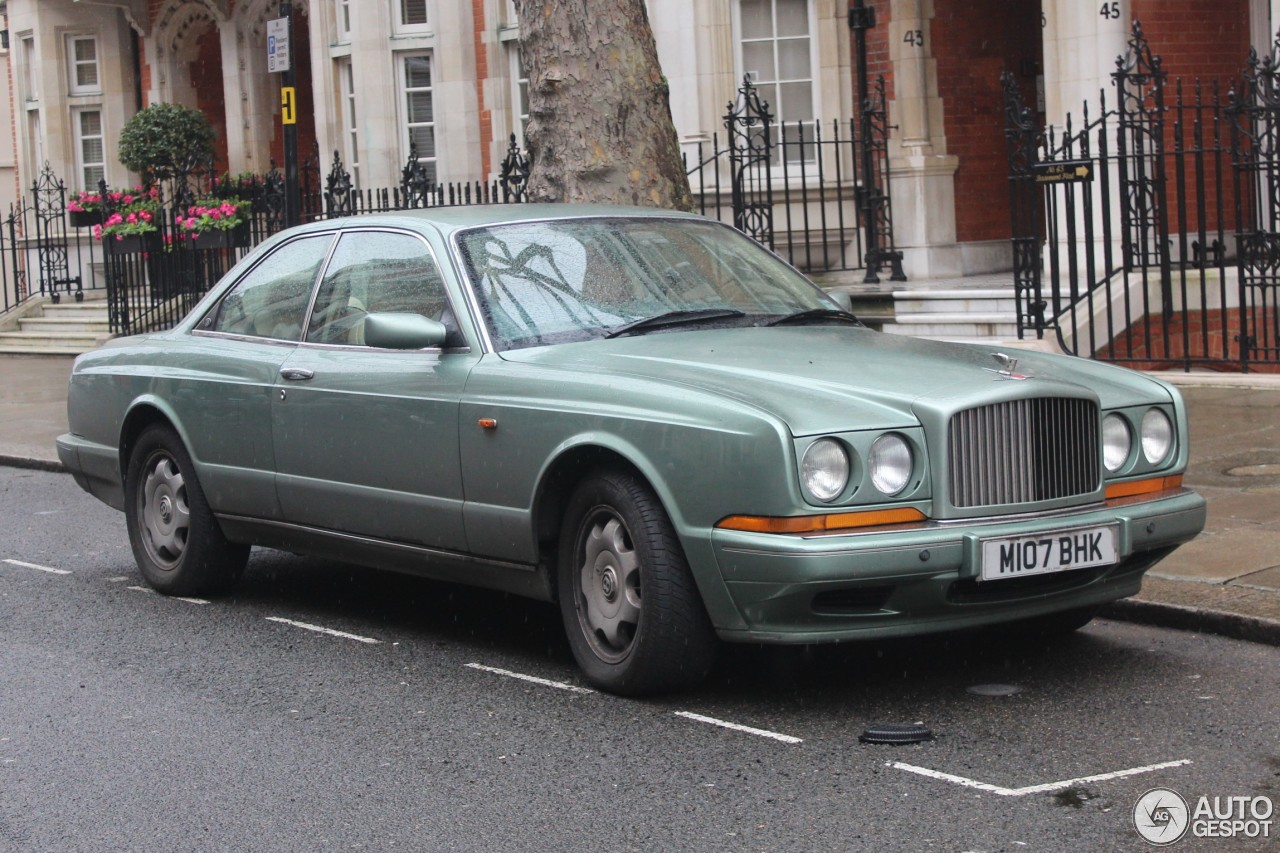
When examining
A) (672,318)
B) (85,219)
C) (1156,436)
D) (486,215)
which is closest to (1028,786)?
(1156,436)

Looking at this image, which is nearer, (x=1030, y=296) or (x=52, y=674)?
(x=52, y=674)

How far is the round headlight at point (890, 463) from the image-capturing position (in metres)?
5.26

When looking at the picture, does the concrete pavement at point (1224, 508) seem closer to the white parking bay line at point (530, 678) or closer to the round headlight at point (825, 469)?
the round headlight at point (825, 469)

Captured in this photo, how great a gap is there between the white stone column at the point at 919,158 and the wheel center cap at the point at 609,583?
41.8ft

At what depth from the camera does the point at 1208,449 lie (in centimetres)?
1005

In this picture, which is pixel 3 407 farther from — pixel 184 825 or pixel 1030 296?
pixel 184 825

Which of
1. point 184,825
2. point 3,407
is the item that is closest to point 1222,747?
point 184,825

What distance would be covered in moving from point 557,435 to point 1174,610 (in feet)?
8.03

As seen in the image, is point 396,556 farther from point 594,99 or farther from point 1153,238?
point 1153,238

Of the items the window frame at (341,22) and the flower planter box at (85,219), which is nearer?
the window frame at (341,22)

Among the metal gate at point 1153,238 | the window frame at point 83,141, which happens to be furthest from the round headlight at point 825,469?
the window frame at point 83,141

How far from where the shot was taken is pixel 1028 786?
185 inches

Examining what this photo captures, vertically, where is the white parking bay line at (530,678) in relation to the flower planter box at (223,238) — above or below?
below

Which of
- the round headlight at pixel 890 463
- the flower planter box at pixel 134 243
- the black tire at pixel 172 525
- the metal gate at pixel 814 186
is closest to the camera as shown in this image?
the round headlight at pixel 890 463
